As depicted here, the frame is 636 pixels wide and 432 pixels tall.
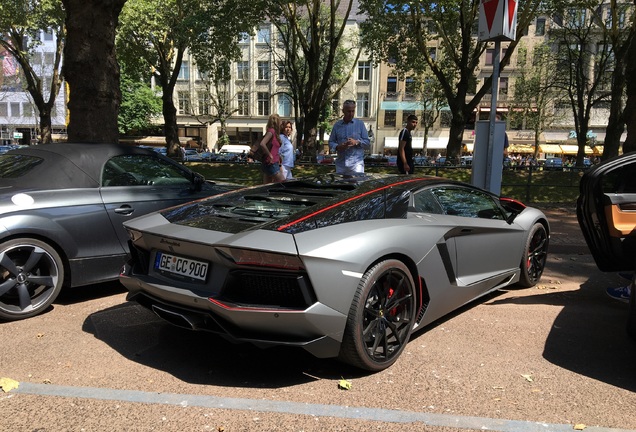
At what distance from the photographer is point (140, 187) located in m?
5.14

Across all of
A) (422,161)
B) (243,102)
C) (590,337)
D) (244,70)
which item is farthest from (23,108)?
(590,337)

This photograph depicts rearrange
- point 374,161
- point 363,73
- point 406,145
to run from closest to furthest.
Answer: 1. point 406,145
2. point 374,161
3. point 363,73

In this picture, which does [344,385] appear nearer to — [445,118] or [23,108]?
[445,118]

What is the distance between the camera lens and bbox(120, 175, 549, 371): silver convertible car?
2980mm

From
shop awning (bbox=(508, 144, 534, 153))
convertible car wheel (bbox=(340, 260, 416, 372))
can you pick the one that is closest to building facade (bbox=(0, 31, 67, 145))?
shop awning (bbox=(508, 144, 534, 153))

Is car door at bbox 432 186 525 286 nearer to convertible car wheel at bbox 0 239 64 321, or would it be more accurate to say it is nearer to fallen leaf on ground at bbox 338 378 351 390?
fallen leaf on ground at bbox 338 378 351 390

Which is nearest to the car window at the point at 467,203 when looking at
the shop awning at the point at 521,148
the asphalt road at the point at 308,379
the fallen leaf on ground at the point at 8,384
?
the asphalt road at the point at 308,379

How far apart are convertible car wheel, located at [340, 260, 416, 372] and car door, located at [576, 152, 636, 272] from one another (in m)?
1.90

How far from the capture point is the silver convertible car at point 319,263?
2.98 metres

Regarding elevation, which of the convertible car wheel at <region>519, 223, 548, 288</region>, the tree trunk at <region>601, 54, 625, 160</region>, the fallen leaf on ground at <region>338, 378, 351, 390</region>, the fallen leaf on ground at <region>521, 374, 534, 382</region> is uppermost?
the tree trunk at <region>601, 54, 625, 160</region>

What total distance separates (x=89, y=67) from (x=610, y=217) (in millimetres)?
7185

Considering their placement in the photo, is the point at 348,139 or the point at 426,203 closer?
the point at 426,203

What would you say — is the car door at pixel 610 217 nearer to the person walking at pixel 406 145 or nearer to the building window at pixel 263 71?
the person walking at pixel 406 145

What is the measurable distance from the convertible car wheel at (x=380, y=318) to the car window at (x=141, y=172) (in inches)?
121
